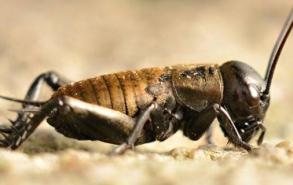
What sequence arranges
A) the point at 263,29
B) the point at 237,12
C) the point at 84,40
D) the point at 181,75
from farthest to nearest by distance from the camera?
the point at 237,12 → the point at 263,29 → the point at 84,40 → the point at 181,75

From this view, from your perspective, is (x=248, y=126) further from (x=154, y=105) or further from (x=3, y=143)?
(x=3, y=143)

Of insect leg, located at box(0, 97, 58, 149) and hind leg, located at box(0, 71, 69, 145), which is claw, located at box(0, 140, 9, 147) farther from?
hind leg, located at box(0, 71, 69, 145)

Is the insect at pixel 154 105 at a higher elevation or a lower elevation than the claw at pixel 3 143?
higher

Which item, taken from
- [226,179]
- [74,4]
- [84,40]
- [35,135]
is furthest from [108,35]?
[226,179]

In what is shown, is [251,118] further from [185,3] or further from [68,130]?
[185,3]

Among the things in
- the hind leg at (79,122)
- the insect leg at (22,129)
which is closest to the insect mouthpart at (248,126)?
the hind leg at (79,122)

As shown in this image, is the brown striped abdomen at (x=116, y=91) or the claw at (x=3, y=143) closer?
the claw at (x=3, y=143)

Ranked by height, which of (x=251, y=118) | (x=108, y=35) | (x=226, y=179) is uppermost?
(x=226, y=179)

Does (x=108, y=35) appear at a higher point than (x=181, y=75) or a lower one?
lower

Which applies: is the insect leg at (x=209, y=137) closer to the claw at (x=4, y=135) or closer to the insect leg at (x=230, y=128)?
the insect leg at (x=230, y=128)
